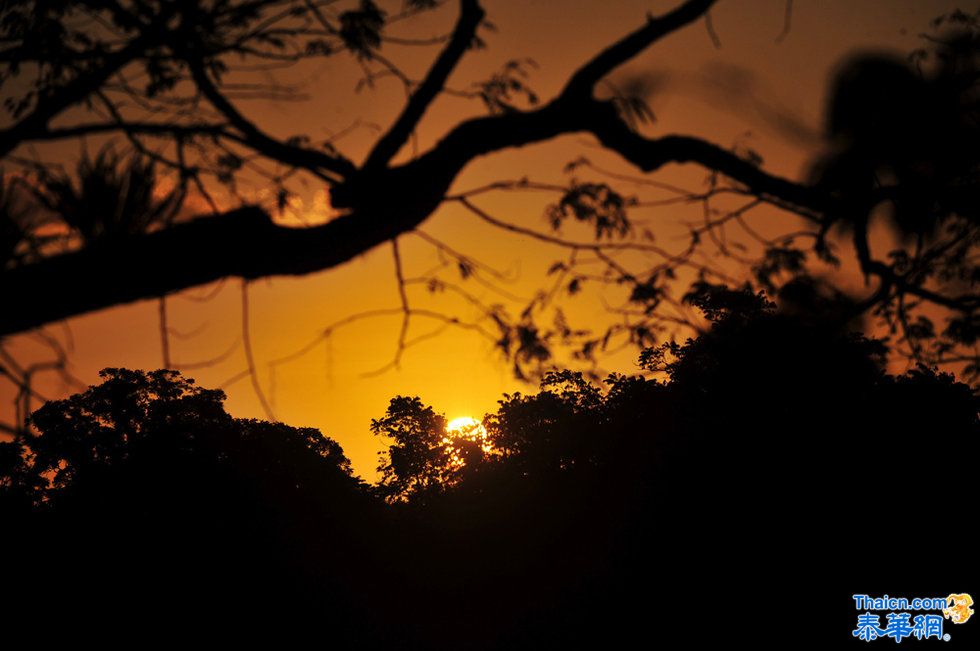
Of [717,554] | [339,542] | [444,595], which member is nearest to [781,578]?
→ [717,554]

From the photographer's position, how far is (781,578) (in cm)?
1828

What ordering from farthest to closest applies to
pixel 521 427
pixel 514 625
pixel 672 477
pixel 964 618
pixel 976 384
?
pixel 521 427 → pixel 514 625 → pixel 672 477 → pixel 964 618 → pixel 976 384

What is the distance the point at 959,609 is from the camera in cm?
1641

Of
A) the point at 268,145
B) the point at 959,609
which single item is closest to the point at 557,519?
the point at 959,609

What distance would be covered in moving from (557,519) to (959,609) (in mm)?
13721

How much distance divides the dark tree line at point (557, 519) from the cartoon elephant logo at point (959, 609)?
828mm

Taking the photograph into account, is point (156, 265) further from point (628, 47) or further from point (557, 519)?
point (557, 519)

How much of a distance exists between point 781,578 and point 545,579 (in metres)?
9.43

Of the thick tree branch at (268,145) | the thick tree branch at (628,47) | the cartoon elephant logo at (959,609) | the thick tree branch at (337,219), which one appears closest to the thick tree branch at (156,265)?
the thick tree branch at (337,219)

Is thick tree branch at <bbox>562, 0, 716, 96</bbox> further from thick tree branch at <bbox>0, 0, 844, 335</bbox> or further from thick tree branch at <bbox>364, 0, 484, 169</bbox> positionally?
thick tree branch at <bbox>364, 0, 484, 169</bbox>

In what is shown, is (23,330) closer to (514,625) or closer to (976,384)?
(976,384)

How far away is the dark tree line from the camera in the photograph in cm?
1845

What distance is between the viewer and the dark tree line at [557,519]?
60.5 ft

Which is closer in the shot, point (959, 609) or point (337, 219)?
point (337, 219)
